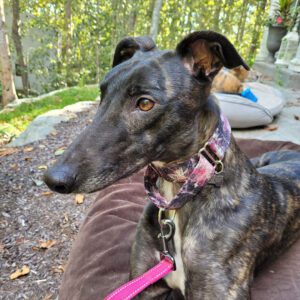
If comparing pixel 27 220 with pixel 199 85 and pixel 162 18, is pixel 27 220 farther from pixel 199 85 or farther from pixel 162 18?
pixel 162 18

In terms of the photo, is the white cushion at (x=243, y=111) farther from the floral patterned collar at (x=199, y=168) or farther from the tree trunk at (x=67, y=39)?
the tree trunk at (x=67, y=39)

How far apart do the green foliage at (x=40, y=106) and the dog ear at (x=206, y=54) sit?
6546 mm

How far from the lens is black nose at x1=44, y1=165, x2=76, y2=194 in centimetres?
143

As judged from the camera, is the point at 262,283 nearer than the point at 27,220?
Yes

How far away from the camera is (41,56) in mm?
15531

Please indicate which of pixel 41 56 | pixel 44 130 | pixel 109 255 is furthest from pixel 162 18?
pixel 109 255

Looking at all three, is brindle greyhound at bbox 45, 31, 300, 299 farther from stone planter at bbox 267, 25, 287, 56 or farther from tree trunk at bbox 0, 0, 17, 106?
stone planter at bbox 267, 25, 287, 56

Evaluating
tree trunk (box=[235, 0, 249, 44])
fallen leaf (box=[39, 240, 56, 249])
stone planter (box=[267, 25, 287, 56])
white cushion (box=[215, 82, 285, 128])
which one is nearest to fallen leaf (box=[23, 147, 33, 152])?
fallen leaf (box=[39, 240, 56, 249])

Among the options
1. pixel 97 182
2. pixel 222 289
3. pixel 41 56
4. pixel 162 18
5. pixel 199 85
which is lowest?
pixel 41 56

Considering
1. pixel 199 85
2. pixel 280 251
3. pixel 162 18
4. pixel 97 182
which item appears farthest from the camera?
pixel 162 18

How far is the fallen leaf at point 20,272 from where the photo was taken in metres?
3.26

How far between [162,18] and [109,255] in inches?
658

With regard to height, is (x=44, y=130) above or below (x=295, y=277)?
below

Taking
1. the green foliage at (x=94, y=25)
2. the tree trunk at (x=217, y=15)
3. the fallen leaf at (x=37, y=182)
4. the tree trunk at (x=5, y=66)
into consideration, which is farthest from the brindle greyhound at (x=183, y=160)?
the tree trunk at (x=217, y=15)
